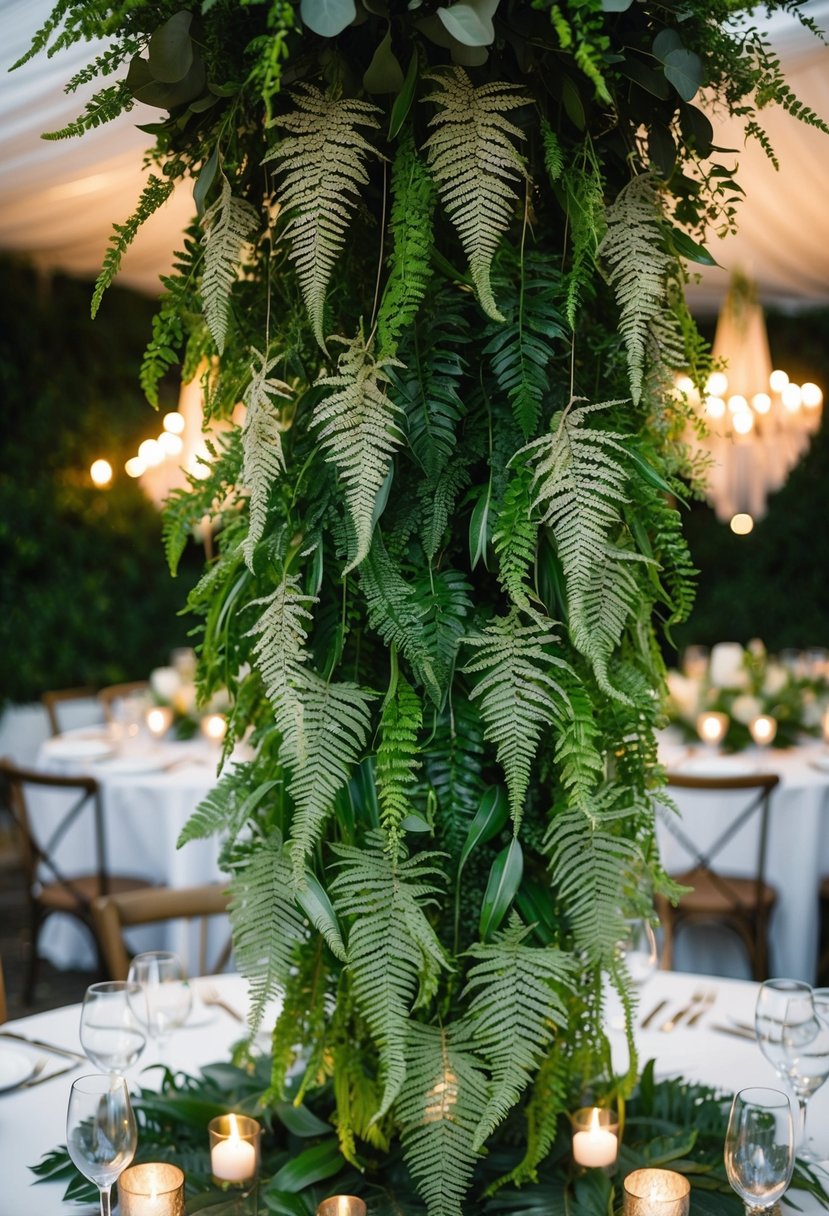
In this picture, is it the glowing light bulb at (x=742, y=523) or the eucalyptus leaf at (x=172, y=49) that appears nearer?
the eucalyptus leaf at (x=172, y=49)

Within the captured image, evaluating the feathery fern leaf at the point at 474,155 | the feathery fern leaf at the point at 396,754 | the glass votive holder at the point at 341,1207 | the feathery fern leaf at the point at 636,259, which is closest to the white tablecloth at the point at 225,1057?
the glass votive holder at the point at 341,1207

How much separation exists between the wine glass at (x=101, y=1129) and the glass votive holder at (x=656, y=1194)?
19.9 inches

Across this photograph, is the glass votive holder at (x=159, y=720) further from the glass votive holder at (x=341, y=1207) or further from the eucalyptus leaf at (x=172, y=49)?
the eucalyptus leaf at (x=172, y=49)

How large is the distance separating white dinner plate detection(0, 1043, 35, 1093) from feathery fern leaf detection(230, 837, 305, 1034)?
0.63 meters

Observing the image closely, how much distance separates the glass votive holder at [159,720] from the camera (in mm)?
4461

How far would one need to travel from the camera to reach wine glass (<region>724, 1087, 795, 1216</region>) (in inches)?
47.3

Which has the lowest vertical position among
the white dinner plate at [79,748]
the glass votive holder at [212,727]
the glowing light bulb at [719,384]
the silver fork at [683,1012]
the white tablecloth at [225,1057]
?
the white dinner plate at [79,748]

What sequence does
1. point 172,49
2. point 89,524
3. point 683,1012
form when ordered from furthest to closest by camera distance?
point 89,524
point 683,1012
point 172,49

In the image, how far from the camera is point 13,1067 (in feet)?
5.59

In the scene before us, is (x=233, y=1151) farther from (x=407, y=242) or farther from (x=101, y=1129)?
(x=407, y=242)

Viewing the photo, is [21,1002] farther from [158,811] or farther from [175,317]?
[175,317]

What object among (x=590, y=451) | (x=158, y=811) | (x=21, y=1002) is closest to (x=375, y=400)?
(x=590, y=451)

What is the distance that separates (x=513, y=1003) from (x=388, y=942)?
0.45 ft

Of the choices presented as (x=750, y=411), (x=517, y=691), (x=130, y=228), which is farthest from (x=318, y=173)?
(x=750, y=411)
